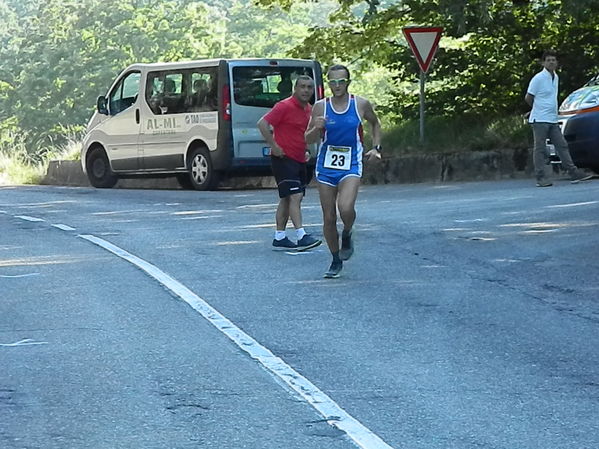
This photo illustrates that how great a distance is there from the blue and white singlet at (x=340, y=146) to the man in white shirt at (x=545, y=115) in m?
8.63

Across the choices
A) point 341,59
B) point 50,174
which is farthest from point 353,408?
point 50,174

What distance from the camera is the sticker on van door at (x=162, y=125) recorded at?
2545 centimetres

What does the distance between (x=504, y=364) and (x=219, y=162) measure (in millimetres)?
16495

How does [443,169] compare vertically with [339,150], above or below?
below

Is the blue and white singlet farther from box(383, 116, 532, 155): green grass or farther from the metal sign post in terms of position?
the metal sign post

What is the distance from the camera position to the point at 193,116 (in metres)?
25.2

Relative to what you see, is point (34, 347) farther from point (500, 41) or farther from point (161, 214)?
point (500, 41)

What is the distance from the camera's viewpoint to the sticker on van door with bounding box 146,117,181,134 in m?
25.5

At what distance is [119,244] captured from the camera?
15.0 metres

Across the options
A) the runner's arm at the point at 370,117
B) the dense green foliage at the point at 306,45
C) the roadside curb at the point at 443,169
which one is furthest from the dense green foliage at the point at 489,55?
the runner's arm at the point at 370,117

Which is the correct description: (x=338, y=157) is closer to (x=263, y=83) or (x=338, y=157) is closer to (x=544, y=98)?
(x=544, y=98)

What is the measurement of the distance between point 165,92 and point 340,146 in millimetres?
13804

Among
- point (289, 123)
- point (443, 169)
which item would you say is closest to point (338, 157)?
point (289, 123)

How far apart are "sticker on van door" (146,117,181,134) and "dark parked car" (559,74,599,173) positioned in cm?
721
